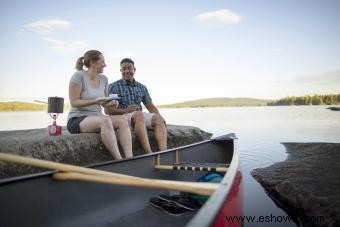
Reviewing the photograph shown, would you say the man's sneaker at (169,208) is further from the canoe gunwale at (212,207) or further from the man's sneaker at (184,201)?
the canoe gunwale at (212,207)

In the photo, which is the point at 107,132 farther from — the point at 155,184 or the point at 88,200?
the point at 155,184

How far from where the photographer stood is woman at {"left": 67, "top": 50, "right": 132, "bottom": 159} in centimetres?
411

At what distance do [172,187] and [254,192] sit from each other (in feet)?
13.9

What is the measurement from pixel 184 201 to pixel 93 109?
81.0 inches

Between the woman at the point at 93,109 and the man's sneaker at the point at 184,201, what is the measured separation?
1019mm

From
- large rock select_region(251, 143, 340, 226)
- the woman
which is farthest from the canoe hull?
large rock select_region(251, 143, 340, 226)

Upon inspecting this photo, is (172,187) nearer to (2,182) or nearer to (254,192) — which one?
(2,182)

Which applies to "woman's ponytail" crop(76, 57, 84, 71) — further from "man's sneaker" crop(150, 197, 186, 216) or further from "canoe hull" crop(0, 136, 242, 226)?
"man's sneaker" crop(150, 197, 186, 216)

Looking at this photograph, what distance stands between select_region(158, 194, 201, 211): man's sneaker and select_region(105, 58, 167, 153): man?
4.75 ft

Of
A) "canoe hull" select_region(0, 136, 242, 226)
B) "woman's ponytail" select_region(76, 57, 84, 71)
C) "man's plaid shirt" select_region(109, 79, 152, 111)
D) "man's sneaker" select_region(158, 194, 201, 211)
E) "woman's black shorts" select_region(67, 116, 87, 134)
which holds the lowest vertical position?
"man's sneaker" select_region(158, 194, 201, 211)

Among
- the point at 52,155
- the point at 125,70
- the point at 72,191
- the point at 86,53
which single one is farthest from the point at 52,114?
the point at 72,191

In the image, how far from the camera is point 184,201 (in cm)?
347

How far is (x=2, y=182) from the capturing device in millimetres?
2184

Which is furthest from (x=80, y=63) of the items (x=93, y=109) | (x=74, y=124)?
(x=74, y=124)
